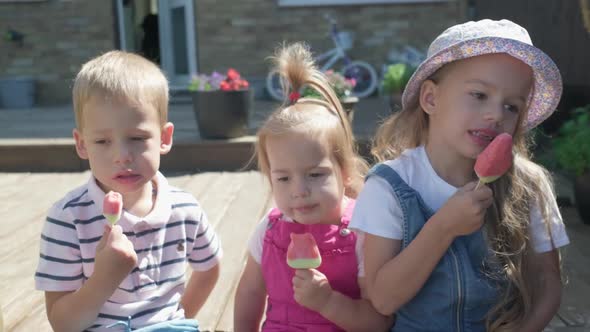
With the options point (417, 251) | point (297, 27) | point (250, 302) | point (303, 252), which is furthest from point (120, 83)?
point (297, 27)

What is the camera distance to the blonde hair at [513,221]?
5.38ft

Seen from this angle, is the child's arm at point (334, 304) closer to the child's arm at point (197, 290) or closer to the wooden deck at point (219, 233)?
the child's arm at point (197, 290)

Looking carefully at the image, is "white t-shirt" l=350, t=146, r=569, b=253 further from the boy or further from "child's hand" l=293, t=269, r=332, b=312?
the boy

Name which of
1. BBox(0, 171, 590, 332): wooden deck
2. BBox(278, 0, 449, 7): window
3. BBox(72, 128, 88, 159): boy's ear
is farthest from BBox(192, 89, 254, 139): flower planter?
BBox(278, 0, 449, 7): window

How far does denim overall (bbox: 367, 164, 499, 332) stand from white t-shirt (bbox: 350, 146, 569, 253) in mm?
24

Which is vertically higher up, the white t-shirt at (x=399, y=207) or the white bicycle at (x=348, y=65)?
the white t-shirt at (x=399, y=207)

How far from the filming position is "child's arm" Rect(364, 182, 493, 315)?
1460 millimetres

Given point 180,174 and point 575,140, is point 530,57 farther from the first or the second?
point 180,174

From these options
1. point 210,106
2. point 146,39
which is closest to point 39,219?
point 210,106

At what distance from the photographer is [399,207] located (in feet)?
5.38

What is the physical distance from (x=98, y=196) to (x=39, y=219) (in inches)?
77.9

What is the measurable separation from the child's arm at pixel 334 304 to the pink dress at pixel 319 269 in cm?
5

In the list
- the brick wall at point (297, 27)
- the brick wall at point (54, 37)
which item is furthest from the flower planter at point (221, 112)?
the brick wall at point (54, 37)

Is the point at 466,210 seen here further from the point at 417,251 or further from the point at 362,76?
the point at 362,76
